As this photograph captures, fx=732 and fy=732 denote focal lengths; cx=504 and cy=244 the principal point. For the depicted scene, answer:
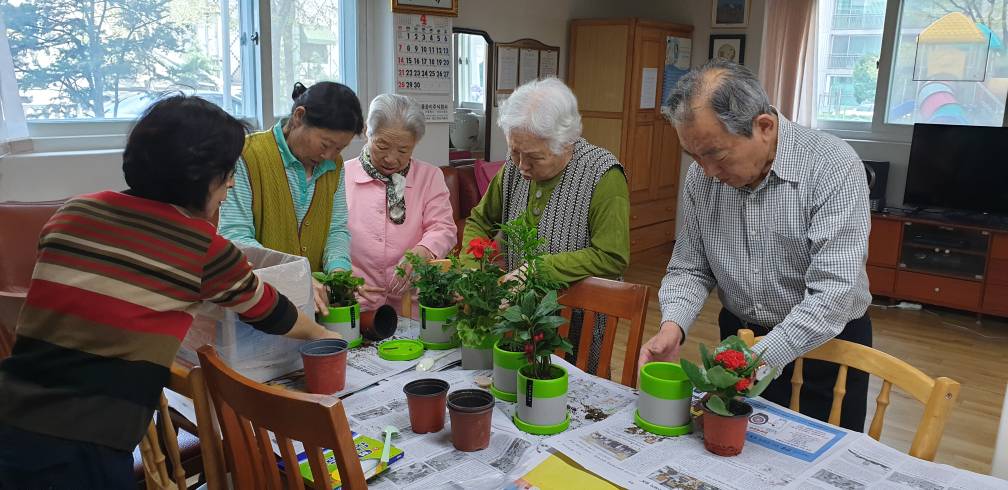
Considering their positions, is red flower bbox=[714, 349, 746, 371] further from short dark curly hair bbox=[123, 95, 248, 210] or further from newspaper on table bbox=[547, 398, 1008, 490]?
short dark curly hair bbox=[123, 95, 248, 210]

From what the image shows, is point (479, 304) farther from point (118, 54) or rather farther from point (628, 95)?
point (628, 95)

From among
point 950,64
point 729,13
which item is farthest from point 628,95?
point 950,64

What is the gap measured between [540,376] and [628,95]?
4.67 meters

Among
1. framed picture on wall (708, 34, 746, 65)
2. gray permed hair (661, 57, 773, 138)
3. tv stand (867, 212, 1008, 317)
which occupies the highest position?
framed picture on wall (708, 34, 746, 65)

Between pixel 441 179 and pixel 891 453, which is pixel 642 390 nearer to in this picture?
pixel 891 453

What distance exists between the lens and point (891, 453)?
4.40 feet

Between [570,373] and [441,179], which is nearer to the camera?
[570,373]

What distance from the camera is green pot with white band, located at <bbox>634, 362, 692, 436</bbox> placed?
1391 mm

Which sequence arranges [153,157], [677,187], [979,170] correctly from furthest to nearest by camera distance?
[677,187], [979,170], [153,157]

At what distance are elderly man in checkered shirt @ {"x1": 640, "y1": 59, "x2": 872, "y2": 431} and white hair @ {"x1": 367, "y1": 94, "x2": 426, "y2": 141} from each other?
0.96 meters

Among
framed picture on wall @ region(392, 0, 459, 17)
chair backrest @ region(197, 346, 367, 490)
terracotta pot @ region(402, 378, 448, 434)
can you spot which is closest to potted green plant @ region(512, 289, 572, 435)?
terracotta pot @ region(402, 378, 448, 434)

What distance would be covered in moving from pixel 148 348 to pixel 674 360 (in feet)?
3.60

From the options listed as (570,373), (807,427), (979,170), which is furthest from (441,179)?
(979,170)

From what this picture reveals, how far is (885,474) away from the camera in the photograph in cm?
127
